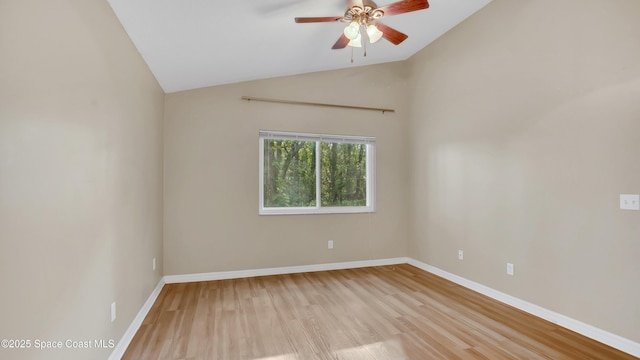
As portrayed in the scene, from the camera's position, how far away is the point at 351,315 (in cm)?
285

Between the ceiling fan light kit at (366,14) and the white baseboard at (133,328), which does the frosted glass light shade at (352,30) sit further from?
the white baseboard at (133,328)

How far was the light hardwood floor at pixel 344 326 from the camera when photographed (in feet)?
7.29

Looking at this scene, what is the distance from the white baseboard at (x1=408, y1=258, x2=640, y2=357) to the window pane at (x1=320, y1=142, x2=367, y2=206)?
1.67 m

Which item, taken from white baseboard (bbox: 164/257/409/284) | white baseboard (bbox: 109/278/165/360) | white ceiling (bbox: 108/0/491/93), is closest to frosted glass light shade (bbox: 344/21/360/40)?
white ceiling (bbox: 108/0/491/93)

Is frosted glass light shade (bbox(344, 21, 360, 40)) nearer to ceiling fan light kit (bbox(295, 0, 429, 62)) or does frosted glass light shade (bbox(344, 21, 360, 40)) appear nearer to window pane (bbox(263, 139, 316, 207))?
ceiling fan light kit (bbox(295, 0, 429, 62))

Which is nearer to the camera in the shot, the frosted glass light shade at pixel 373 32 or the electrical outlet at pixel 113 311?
the electrical outlet at pixel 113 311

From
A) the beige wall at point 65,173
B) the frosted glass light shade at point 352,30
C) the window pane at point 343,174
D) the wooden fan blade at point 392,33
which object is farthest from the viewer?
the window pane at point 343,174

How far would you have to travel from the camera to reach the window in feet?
13.8

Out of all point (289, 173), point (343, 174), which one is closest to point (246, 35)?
point (289, 173)

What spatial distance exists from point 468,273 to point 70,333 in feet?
11.9

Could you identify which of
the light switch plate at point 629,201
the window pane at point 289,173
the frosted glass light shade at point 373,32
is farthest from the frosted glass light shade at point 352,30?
the light switch plate at point 629,201

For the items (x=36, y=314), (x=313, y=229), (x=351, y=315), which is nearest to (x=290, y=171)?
(x=313, y=229)

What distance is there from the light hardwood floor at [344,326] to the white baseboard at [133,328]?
0.18 feet

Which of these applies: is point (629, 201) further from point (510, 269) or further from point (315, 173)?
point (315, 173)
